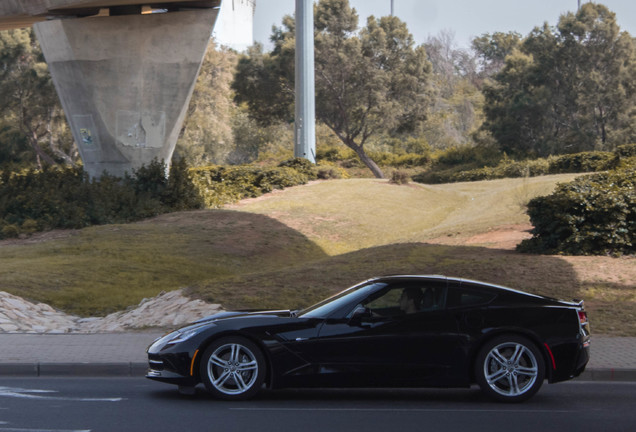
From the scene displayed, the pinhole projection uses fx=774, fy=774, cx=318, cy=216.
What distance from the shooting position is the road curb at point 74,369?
900cm

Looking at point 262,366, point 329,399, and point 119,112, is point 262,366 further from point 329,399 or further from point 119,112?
point 119,112

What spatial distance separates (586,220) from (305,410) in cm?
986

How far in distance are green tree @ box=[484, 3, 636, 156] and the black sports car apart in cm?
4133

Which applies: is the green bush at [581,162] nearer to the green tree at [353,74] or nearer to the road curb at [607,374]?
the green tree at [353,74]

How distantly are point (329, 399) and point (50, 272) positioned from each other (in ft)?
34.2

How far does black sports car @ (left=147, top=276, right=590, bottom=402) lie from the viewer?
24.3 ft

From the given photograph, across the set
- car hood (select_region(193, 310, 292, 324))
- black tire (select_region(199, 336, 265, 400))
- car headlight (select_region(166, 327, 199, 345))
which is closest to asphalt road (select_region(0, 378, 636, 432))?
black tire (select_region(199, 336, 265, 400))

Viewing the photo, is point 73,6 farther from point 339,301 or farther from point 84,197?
point 339,301

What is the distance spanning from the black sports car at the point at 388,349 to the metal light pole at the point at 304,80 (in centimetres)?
3126

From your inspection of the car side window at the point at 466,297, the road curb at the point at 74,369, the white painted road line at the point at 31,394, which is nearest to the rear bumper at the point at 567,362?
the car side window at the point at 466,297

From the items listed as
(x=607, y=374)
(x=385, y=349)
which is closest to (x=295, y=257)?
(x=607, y=374)

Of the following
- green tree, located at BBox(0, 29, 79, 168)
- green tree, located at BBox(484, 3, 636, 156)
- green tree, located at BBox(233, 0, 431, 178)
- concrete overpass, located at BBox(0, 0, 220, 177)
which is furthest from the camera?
green tree, located at BBox(0, 29, 79, 168)

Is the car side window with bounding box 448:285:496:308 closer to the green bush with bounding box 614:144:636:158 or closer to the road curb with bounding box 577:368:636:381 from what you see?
the road curb with bounding box 577:368:636:381

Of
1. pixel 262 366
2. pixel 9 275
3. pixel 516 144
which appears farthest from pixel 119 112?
pixel 516 144
